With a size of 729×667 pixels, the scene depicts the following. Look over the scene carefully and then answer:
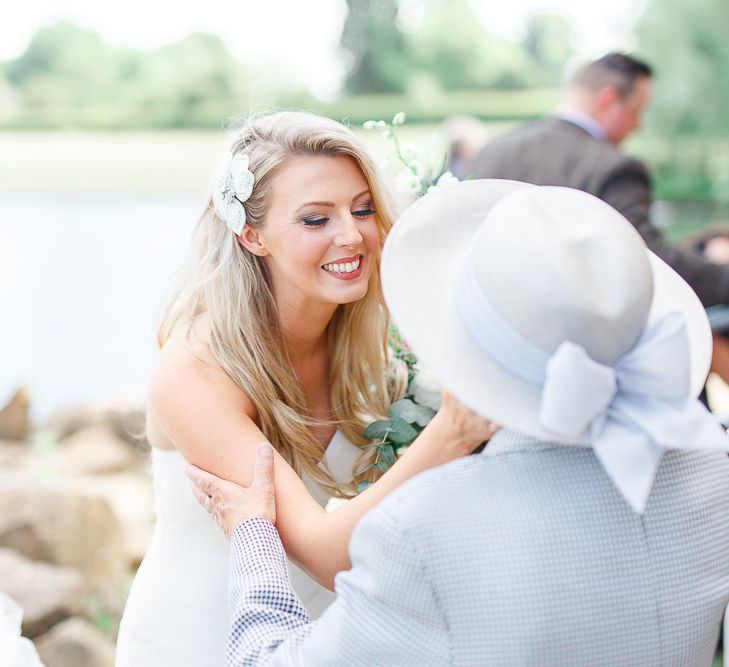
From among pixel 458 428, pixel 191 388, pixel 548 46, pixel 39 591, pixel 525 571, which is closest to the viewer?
pixel 525 571

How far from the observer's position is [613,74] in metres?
4.06

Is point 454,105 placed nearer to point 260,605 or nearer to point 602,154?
point 602,154

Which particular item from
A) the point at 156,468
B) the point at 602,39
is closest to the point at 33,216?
the point at 602,39

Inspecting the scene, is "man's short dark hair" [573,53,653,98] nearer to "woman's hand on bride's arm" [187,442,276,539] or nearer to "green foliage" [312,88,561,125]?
"woman's hand on bride's arm" [187,442,276,539]

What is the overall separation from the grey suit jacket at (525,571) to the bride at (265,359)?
1.36 feet

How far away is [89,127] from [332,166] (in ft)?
56.8

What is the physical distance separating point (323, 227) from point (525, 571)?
2.87 feet

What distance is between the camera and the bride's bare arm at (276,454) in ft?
4.21

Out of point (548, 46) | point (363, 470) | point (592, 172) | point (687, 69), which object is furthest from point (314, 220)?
point (548, 46)

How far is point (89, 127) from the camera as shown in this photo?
705 inches

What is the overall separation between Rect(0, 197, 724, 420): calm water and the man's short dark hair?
270 centimetres

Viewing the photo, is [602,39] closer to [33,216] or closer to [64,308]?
[64,308]

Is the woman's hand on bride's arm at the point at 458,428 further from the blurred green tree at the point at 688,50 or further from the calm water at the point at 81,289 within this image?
the blurred green tree at the point at 688,50

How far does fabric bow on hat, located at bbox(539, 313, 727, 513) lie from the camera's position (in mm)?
1018
